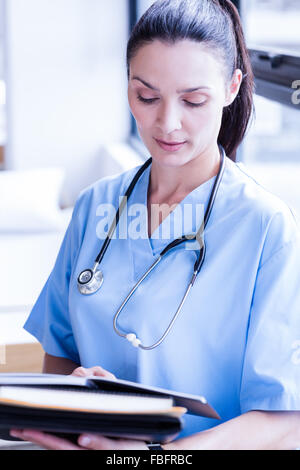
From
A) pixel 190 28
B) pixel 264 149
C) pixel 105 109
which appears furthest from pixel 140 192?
pixel 105 109

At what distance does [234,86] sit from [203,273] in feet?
0.92

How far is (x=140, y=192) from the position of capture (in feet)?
3.59

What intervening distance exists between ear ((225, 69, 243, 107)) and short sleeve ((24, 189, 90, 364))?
1.05 feet

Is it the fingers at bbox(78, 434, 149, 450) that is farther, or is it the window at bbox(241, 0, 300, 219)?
the window at bbox(241, 0, 300, 219)

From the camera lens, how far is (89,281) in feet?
3.24

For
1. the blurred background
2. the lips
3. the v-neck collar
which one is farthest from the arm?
the blurred background

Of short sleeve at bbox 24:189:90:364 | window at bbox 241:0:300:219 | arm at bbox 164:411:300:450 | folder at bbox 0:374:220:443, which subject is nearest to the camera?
folder at bbox 0:374:220:443

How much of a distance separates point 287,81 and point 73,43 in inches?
68.3

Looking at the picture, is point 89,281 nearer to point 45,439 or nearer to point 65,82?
point 45,439

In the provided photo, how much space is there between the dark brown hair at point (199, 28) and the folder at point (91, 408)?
1.53ft

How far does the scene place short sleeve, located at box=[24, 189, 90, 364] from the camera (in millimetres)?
1133

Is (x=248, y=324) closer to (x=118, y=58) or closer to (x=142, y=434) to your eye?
(x=142, y=434)

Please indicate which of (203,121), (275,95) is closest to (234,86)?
(203,121)

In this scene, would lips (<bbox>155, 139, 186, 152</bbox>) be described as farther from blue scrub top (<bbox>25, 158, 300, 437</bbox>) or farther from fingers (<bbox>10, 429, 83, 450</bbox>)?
fingers (<bbox>10, 429, 83, 450</bbox>)
